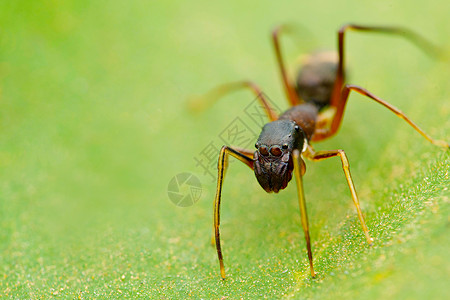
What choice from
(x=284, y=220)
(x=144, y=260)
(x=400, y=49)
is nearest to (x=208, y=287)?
(x=144, y=260)

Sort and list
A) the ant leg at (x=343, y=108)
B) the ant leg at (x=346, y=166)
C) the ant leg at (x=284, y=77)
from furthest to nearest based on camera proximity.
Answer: the ant leg at (x=284, y=77)
the ant leg at (x=343, y=108)
the ant leg at (x=346, y=166)

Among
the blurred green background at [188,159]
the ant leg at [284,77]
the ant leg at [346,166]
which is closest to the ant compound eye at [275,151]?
the ant leg at [346,166]

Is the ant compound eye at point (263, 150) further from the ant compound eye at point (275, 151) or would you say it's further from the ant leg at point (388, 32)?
the ant leg at point (388, 32)

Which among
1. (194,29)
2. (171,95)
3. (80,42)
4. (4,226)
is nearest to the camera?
Answer: (4,226)

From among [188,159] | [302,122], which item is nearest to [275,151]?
[302,122]

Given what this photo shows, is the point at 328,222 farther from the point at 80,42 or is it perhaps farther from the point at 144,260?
the point at 80,42

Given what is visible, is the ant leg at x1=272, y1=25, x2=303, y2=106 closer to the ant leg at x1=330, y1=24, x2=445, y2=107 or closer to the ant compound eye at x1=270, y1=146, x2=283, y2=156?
the ant leg at x1=330, y1=24, x2=445, y2=107
